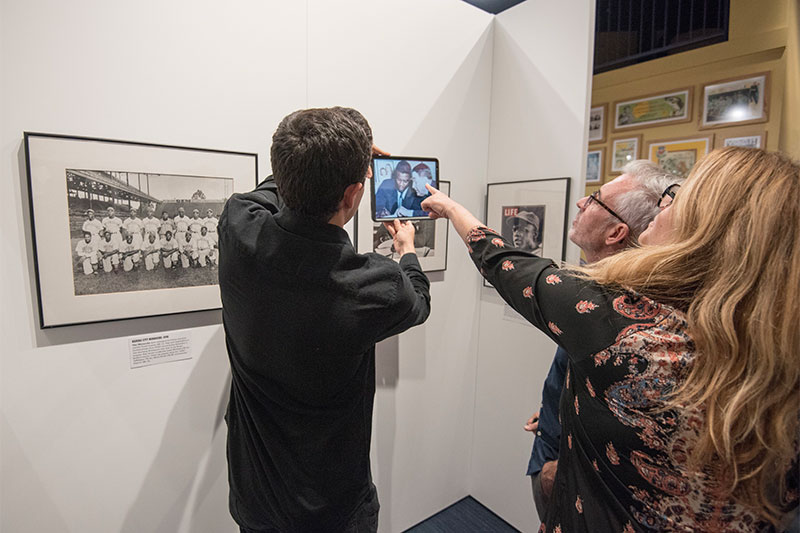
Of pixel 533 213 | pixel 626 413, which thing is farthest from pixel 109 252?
pixel 533 213

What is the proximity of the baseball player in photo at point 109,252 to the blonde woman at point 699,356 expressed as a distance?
4.10ft

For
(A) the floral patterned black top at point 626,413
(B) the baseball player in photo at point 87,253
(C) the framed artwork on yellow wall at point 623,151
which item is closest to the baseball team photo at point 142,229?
(B) the baseball player in photo at point 87,253

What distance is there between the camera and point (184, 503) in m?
1.58

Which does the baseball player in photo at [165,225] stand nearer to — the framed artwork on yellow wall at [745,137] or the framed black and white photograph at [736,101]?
the framed artwork on yellow wall at [745,137]

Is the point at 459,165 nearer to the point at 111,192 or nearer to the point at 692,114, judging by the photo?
the point at 111,192

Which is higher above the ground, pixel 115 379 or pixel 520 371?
pixel 115 379

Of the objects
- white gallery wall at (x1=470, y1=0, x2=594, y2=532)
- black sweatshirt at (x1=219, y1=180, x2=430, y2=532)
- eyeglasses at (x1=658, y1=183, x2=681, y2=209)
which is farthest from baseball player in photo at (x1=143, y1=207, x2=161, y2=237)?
white gallery wall at (x1=470, y1=0, x2=594, y2=532)

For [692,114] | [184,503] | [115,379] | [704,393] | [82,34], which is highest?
[692,114]

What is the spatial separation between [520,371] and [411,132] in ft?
4.34

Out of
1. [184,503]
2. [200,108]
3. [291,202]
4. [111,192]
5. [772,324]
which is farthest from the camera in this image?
[184,503]

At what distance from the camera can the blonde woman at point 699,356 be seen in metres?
0.68

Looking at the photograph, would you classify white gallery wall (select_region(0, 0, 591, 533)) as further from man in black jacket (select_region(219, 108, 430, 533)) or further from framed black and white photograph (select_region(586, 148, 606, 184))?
framed black and white photograph (select_region(586, 148, 606, 184))

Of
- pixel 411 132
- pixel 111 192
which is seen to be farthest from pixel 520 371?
pixel 111 192

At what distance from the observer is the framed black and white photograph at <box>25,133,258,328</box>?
1.24 metres
